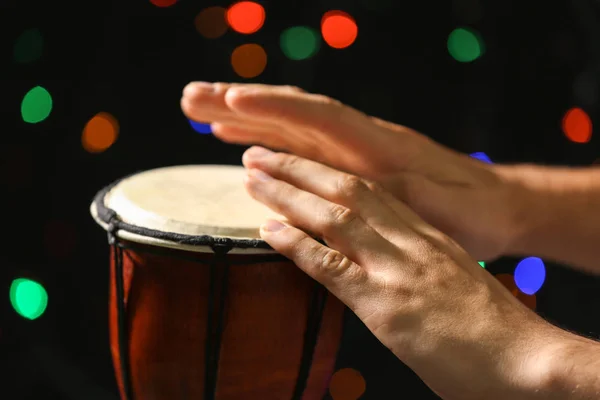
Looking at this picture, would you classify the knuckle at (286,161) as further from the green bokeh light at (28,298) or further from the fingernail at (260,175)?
the green bokeh light at (28,298)

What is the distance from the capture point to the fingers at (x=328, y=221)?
715 millimetres

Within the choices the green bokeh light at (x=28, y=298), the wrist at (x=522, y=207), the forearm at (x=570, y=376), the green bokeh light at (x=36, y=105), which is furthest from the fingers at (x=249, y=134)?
the green bokeh light at (x=28, y=298)

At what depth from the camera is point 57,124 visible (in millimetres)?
1377

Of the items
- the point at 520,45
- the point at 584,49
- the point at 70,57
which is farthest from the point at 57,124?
the point at 584,49

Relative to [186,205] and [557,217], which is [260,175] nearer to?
[186,205]

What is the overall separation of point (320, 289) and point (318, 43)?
28.9 inches

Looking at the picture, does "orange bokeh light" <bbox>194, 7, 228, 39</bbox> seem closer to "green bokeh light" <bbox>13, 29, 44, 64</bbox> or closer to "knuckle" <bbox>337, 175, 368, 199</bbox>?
"green bokeh light" <bbox>13, 29, 44, 64</bbox>

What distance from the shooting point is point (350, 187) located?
29.7 inches

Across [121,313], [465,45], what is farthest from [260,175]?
[465,45]

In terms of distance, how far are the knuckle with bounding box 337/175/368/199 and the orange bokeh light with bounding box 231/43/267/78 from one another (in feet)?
2.38

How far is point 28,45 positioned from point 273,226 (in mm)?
813

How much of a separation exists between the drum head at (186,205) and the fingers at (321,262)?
39 millimetres

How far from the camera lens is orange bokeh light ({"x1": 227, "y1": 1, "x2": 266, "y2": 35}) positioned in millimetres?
1383

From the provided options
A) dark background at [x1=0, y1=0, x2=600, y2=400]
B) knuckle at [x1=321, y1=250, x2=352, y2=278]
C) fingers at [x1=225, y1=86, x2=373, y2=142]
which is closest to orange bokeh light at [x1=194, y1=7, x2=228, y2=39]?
dark background at [x1=0, y1=0, x2=600, y2=400]
